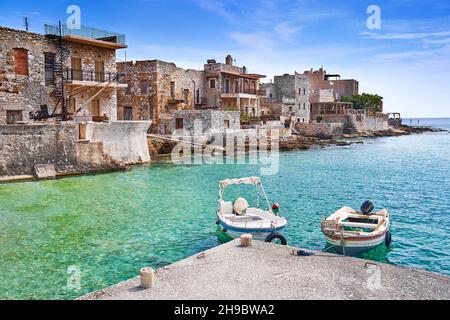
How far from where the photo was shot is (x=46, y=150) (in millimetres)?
26312

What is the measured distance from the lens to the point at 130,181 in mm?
26656

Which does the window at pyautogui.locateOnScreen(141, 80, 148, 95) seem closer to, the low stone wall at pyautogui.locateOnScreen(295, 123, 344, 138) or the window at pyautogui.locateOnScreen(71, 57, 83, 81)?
the window at pyautogui.locateOnScreen(71, 57, 83, 81)

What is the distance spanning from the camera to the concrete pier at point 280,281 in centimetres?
820

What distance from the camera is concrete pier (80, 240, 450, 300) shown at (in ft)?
26.9

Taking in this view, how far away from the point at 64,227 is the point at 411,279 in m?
12.1

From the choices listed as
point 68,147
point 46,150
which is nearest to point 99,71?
point 68,147

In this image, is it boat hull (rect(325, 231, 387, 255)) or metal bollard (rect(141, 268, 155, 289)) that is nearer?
metal bollard (rect(141, 268, 155, 289))

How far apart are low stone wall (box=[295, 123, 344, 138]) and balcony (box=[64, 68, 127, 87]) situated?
139 feet

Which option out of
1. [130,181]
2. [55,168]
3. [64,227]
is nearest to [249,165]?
[130,181]

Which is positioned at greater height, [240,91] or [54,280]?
[240,91]

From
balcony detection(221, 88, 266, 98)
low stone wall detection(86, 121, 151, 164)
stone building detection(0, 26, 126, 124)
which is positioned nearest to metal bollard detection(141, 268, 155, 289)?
low stone wall detection(86, 121, 151, 164)

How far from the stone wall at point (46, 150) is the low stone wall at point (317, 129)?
160ft
